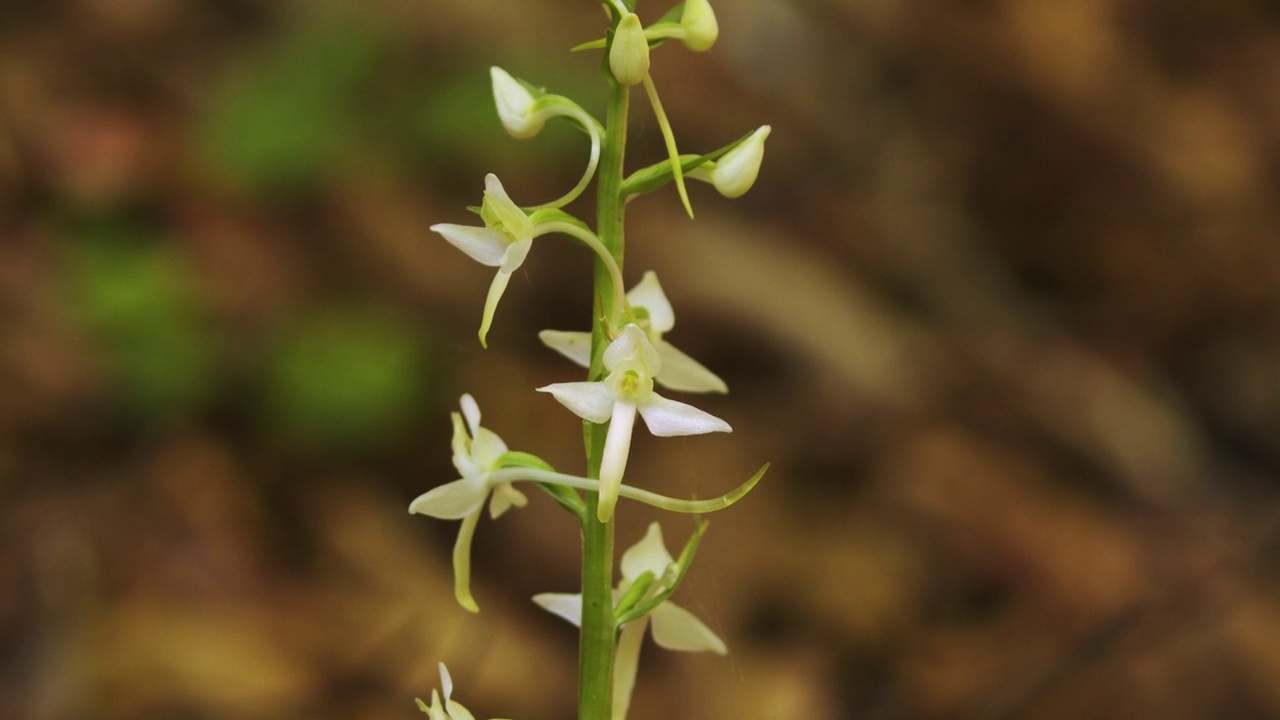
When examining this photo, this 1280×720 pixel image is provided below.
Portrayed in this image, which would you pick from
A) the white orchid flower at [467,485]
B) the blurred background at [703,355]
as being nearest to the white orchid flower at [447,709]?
the white orchid flower at [467,485]

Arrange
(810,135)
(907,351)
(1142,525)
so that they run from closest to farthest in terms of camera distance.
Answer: (1142,525) < (907,351) < (810,135)

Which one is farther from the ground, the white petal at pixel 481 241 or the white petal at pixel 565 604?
the white petal at pixel 481 241

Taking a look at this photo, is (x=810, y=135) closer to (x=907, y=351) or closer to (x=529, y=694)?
(x=907, y=351)

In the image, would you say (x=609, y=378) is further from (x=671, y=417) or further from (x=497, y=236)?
(x=497, y=236)

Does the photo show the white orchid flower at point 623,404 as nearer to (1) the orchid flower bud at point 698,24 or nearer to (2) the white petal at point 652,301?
(2) the white petal at point 652,301

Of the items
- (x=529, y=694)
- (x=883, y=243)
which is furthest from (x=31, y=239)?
(x=883, y=243)

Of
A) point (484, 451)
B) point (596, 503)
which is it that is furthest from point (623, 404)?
point (484, 451)

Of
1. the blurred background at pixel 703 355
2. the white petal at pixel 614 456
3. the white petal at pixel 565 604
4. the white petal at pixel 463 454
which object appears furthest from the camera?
the blurred background at pixel 703 355
